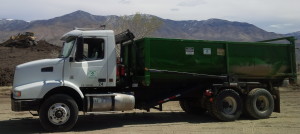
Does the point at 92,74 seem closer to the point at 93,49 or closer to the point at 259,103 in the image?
the point at 93,49

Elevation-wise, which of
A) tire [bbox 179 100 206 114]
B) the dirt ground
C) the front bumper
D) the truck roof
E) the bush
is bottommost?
the dirt ground

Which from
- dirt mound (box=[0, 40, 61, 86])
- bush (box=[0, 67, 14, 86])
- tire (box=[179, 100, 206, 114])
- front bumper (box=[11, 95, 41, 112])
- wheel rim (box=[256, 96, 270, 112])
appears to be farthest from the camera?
dirt mound (box=[0, 40, 61, 86])

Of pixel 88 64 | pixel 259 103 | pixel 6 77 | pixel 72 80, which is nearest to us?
pixel 72 80

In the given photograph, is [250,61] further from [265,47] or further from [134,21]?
[134,21]

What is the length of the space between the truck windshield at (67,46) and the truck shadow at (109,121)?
213 centimetres

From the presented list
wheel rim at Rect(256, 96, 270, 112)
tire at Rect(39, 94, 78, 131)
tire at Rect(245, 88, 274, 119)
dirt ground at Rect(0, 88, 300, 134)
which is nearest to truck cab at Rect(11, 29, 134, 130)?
tire at Rect(39, 94, 78, 131)

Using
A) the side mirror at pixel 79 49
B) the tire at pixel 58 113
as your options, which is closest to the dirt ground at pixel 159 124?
the tire at pixel 58 113

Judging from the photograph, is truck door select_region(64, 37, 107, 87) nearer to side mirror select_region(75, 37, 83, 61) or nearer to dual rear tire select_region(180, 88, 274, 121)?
side mirror select_region(75, 37, 83, 61)

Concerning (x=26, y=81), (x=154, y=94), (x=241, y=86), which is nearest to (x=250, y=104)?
(x=241, y=86)

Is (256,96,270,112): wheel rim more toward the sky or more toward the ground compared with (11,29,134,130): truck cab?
more toward the ground

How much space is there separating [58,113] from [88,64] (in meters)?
1.61

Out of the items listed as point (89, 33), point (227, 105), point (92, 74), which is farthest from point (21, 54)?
point (227, 105)

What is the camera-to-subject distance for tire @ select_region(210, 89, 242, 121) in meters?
12.0

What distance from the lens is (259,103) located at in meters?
12.8
